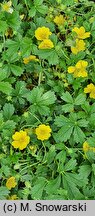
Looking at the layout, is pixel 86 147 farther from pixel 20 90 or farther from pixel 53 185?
pixel 20 90

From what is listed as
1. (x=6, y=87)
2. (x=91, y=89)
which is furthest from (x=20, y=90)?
(x=91, y=89)

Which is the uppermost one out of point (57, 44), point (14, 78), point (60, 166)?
point (57, 44)

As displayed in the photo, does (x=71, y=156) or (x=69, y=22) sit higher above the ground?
(x=69, y=22)

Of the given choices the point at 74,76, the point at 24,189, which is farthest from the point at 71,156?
the point at 74,76

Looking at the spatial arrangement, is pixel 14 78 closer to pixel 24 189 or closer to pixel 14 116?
pixel 14 116

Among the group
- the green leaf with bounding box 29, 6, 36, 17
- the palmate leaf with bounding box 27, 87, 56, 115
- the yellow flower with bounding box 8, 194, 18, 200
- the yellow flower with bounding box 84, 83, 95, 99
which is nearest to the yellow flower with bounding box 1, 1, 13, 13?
the green leaf with bounding box 29, 6, 36, 17

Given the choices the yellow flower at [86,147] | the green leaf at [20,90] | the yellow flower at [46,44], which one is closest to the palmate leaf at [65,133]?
the yellow flower at [86,147]

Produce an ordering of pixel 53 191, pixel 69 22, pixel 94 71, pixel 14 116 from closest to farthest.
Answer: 1. pixel 53 191
2. pixel 14 116
3. pixel 94 71
4. pixel 69 22
